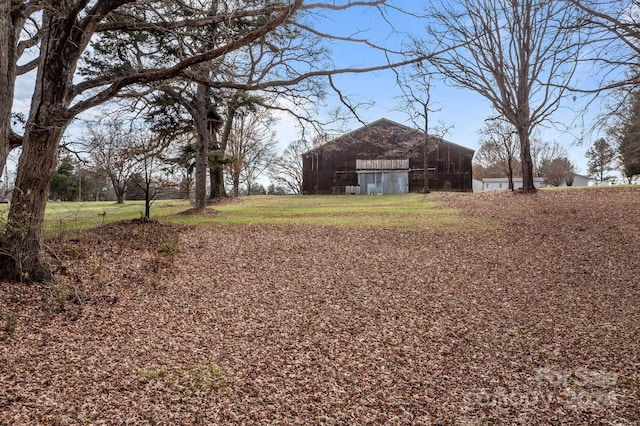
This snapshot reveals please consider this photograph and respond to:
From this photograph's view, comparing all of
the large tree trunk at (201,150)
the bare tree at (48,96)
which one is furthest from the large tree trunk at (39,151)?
the large tree trunk at (201,150)

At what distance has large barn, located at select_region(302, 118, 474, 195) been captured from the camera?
35719 mm

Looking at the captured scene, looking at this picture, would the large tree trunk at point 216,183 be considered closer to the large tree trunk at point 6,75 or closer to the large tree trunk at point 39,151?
the large tree trunk at point 6,75

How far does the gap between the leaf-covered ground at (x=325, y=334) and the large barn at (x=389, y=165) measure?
25.8 m

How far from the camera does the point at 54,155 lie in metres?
6.59

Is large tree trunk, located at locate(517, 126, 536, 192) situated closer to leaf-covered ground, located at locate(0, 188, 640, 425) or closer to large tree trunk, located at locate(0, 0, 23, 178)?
leaf-covered ground, located at locate(0, 188, 640, 425)

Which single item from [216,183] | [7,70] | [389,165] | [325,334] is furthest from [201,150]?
[389,165]

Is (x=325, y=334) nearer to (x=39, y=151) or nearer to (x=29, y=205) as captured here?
(x=29, y=205)

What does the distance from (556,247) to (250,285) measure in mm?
7513

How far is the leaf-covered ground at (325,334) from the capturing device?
3.89 meters

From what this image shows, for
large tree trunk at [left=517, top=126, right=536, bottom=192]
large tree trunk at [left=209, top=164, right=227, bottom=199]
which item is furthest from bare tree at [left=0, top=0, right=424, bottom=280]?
large tree trunk at [left=209, top=164, right=227, bottom=199]

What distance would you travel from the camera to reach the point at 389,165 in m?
36.2

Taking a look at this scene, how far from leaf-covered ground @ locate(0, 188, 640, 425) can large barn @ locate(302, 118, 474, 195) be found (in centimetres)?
2577

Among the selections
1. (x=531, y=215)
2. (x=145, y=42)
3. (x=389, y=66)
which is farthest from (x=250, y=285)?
(x=531, y=215)

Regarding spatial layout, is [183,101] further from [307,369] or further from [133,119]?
[307,369]
